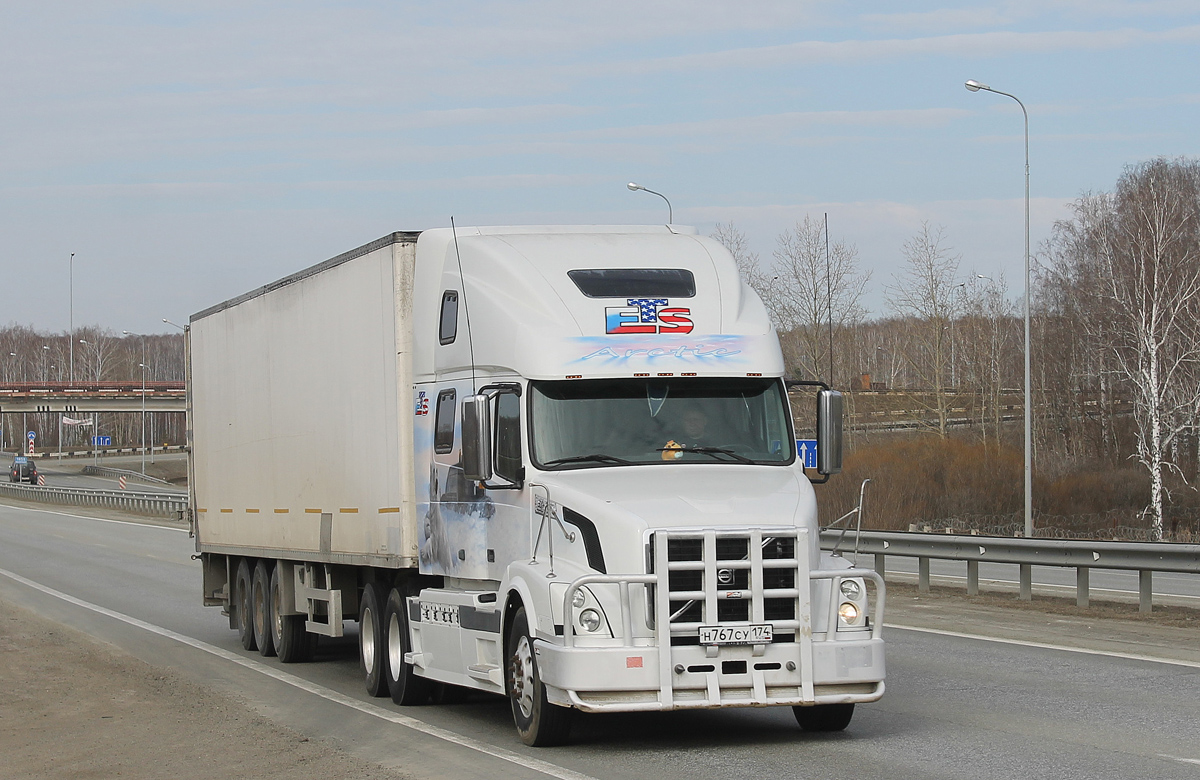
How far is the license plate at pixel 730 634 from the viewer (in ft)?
28.8

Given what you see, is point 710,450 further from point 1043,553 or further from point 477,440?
point 1043,553


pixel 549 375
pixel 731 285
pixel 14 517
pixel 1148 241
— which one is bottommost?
pixel 14 517


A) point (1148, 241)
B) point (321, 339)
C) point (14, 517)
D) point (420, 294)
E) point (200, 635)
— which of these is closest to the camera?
point (420, 294)

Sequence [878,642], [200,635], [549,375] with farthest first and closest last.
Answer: [200,635] < [549,375] < [878,642]

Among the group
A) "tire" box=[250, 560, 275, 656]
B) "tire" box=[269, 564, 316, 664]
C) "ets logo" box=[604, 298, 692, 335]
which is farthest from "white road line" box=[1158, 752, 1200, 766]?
"tire" box=[250, 560, 275, 656]

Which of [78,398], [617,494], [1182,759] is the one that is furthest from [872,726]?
[78,398]

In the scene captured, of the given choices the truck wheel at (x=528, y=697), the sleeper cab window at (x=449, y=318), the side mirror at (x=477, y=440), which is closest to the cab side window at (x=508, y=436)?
the side mirror at (x=477, y=440)

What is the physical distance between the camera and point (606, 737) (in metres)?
9.74

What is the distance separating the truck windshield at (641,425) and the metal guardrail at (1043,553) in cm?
461

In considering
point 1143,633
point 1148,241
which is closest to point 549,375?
point 1143,633

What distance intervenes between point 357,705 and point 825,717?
13.6 feet

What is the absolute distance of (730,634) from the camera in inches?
347

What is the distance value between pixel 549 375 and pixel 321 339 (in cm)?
435

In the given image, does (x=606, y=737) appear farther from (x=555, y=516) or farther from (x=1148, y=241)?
(x=1148, y=241)
